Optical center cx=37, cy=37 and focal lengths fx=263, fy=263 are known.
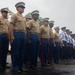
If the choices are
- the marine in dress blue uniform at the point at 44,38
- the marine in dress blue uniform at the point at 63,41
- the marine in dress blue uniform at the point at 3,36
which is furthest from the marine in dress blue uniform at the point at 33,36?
the marine in dress blue uniform at the point at 63,41

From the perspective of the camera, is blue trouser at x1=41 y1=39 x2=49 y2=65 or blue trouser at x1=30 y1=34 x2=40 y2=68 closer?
blue trouser at x1=30 y1=34 x2=40 y2=68

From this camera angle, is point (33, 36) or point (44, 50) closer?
point (33, 36)

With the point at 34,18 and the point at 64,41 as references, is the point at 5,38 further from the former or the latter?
the point at 64,41

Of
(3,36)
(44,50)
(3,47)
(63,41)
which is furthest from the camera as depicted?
(63,41)

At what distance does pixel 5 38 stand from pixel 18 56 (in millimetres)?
899

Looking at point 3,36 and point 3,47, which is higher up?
point 3,36

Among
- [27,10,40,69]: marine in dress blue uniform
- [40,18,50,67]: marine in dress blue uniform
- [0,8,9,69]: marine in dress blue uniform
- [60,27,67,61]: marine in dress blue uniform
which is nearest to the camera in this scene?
[0,8,9,69]: marine in dress blue uniform

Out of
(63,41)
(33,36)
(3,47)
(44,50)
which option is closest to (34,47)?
(33,36)

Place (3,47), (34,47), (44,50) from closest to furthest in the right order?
(3,47)
(34,47)
(44,50)

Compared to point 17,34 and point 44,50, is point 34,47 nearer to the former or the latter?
point 17,34

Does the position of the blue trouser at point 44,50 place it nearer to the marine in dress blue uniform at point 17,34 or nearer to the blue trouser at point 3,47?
the blue trouser at point 3,47

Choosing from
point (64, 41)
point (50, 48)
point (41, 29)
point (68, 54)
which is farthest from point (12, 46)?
point (68, 54)

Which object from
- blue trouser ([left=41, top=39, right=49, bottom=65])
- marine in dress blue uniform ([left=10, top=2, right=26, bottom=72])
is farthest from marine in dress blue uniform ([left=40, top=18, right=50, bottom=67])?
marine in dress blue uniform ([left=10, top=2, right=26, bottom=72])

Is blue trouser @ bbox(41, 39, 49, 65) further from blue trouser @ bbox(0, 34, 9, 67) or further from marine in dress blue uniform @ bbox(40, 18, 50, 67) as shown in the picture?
blue trouser @ bbox(0, 34, 9, 67)
